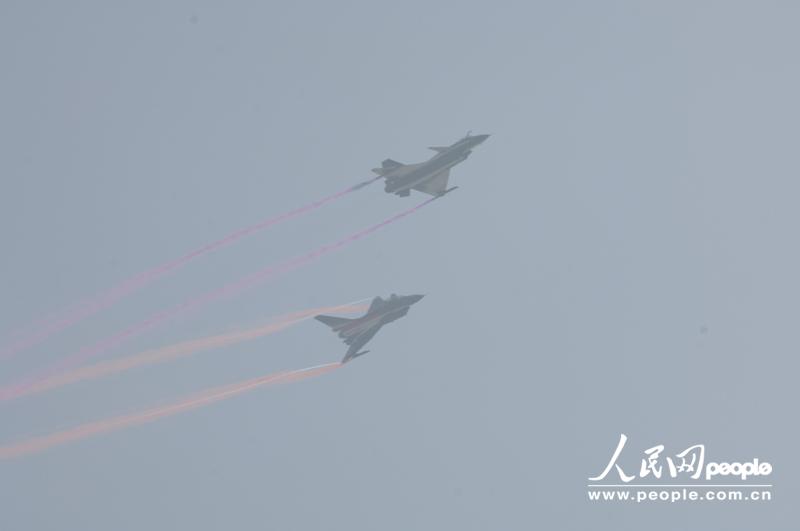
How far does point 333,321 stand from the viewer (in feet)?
186

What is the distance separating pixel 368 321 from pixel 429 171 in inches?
185

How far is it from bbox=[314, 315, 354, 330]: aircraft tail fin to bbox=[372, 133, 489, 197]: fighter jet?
3.95 m

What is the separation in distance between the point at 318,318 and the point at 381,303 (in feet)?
6.25

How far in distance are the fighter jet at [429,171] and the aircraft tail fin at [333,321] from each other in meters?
3.95

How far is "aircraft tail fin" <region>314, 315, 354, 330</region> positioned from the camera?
186ft

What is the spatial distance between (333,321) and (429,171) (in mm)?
5157

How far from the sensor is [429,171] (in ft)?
186

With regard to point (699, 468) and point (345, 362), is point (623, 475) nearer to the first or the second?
point (699, 468)

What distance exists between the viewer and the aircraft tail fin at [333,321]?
5672 cm

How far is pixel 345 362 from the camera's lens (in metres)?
57.3

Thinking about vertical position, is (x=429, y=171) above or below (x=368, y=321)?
above

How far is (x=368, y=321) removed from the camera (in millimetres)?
57000

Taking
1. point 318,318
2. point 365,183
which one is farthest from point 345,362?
point 365,183

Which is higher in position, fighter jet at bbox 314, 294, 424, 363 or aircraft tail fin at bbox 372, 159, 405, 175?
aircraft tail fin at bbox 372, 159, 405, 175
